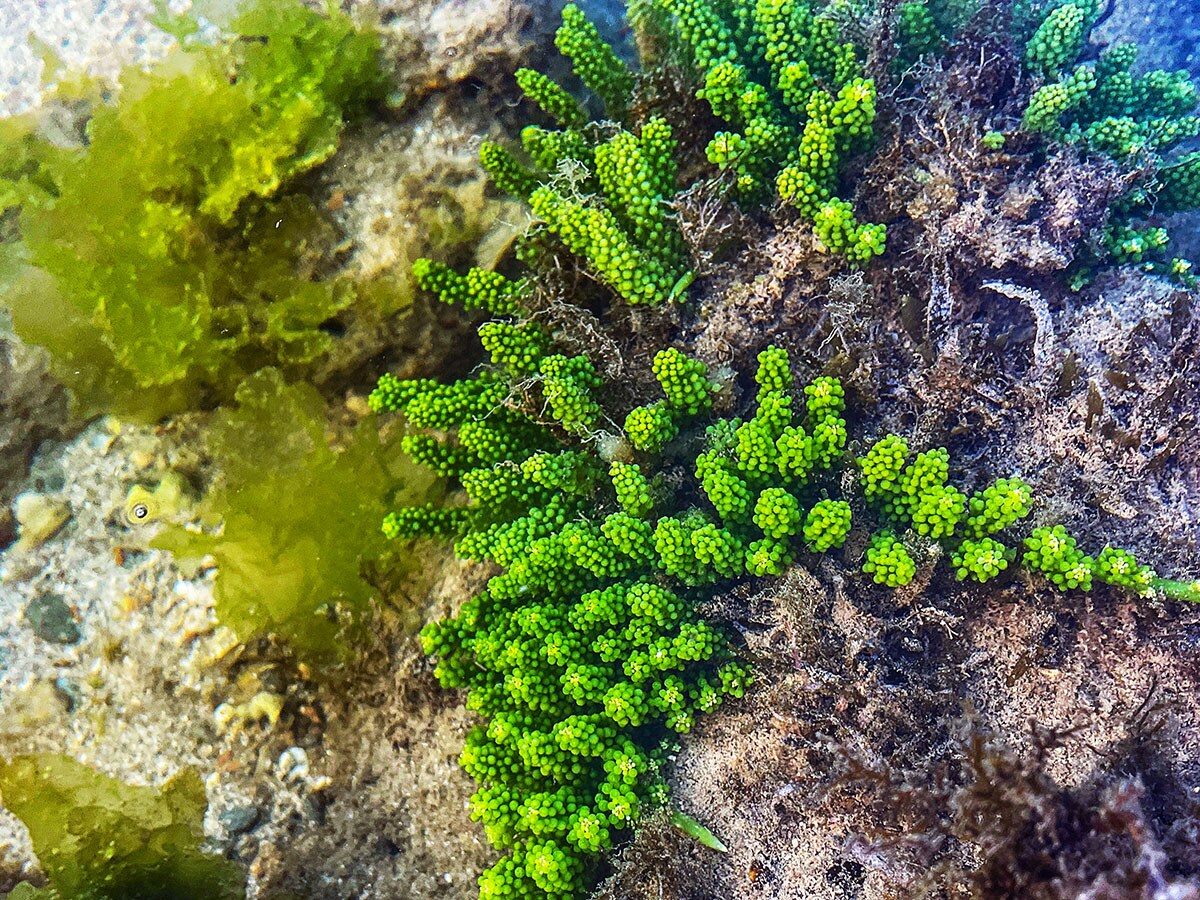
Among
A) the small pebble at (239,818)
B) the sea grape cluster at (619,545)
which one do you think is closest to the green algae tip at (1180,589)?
the sea grape cluster at (619,545)

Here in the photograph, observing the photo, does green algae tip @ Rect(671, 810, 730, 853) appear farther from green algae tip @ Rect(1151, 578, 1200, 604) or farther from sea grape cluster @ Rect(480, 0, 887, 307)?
sea grape cluster @ Rect(480, 0, 887, 307)

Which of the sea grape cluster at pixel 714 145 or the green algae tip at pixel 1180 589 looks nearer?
the green algae tip at pixel 1180 589

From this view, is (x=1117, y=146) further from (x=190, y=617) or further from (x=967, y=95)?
(x=190, y=617)

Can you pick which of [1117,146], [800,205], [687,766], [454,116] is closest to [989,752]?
[687,766]

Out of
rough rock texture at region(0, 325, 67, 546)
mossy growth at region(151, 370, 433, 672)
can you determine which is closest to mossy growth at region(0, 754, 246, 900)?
mossy growth at region(151, 370, 433, 672)

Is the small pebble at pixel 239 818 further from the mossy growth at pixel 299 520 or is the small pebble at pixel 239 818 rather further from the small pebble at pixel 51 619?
the small pebble at pixel 51 619

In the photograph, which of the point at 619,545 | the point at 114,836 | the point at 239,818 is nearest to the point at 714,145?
the point at 619,545

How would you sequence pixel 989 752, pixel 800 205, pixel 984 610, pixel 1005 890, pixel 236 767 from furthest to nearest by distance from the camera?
pixel 236 767, pixel 800 205, pixel 984 610, pixel 989 752, pixel 1005 890
